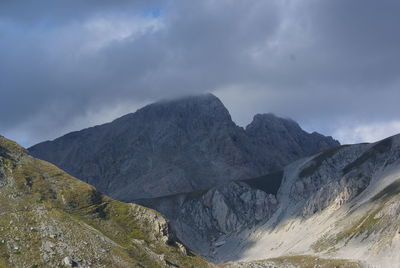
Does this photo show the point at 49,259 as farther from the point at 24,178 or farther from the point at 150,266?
the point at 24,178

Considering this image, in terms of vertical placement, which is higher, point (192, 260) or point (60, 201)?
point (60, 201)

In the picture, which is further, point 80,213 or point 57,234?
point 80,213

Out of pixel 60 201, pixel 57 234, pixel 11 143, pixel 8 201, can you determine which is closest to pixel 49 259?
pixel 57 234

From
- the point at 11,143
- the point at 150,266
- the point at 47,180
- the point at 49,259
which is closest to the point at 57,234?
the point at 49,259

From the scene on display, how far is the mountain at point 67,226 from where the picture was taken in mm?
110688

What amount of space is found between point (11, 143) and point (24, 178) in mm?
18636

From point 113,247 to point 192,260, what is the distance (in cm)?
2268

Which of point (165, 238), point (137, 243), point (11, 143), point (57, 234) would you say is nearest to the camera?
point (57, 234)

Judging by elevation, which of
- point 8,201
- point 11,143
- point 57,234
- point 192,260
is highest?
point 11,143

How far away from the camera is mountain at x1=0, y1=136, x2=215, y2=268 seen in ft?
363

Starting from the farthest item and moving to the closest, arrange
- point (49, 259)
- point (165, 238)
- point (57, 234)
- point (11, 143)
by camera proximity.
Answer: point (11, 143)
point (165, 238)
point (57, 234)
point (49, 259)

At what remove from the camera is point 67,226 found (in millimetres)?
121625

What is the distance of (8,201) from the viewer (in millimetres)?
124750

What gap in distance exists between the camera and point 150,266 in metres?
124
